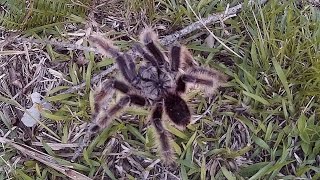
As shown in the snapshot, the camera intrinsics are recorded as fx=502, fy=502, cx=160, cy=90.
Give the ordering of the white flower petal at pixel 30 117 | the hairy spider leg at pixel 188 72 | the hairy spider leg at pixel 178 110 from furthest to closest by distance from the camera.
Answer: the white flower petal at pixel 30 117 → the hairy spider leg at pixel 188 72 → the hairy spider leg at pixel 178 110

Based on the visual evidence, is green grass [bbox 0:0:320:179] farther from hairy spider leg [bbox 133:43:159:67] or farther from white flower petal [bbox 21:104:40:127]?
hairy spider leg [bbox 133:43:159:67]

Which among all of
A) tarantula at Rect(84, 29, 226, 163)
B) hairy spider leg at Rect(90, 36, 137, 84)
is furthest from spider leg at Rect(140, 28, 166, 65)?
hairy spider leg at Rect(90, 36, 137, 84)

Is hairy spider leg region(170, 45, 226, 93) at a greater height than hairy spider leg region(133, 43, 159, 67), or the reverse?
hairy spider leg region(133, 43, 159, 67)

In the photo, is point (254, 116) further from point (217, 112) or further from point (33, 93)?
point (33, 93)

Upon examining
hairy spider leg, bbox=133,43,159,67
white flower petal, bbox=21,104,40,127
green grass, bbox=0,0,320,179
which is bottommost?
green grass, bbox=0,0,320,179

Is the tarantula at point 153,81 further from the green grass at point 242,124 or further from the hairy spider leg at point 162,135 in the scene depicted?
the green grass at point 242,124

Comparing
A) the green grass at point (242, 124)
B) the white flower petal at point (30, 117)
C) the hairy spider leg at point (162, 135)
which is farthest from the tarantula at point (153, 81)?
the white flower petal at point (30, 117)

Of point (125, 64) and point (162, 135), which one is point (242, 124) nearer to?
point (162, 135)

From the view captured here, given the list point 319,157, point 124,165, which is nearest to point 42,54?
point 124,165
